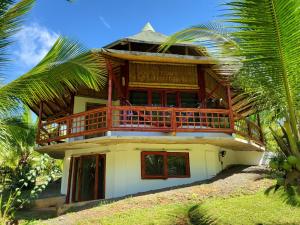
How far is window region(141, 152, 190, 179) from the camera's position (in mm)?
14273

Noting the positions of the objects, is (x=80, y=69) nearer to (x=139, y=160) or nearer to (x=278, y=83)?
(x=278, y=83)

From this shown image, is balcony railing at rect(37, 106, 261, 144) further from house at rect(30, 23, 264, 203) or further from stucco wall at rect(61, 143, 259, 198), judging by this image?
stucco wall at rect(61, 143, 259, 198)

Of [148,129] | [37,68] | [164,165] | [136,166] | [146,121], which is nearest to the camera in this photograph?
[37,68]

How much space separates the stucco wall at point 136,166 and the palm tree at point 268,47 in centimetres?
1022

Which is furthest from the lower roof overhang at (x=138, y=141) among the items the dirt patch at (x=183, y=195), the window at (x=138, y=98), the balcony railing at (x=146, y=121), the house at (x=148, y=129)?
the window at (x=138, y=98)

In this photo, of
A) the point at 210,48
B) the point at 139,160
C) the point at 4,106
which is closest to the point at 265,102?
the point at 210,48

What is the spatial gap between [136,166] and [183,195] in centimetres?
319

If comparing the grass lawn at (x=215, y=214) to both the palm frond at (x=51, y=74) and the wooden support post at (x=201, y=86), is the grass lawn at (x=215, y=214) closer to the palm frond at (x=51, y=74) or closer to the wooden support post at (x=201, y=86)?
the palm frond at (x=51, y=74)

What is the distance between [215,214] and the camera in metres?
9.41

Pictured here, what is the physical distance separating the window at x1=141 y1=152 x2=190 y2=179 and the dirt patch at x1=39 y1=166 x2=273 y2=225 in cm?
139

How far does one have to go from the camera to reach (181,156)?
14797 mm

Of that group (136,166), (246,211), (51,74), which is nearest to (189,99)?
(136,166)

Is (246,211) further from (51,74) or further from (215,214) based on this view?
(51,74)

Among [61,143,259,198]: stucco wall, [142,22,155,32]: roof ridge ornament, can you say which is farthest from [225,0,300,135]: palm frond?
[142,22,155,32]: roof ridge ornament
